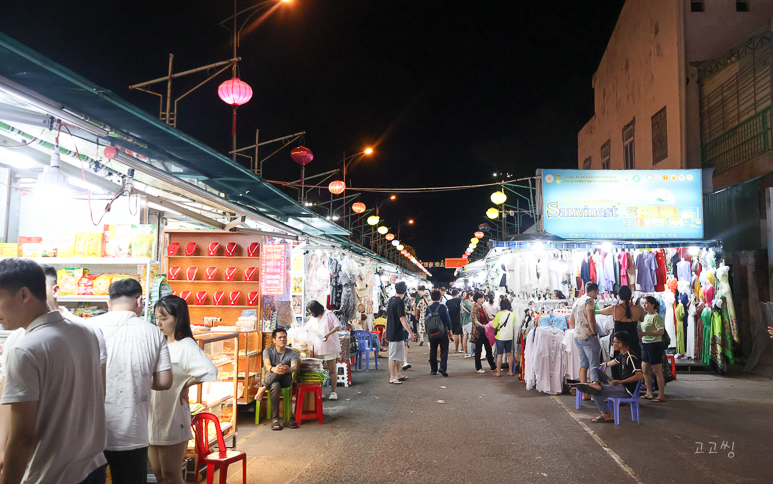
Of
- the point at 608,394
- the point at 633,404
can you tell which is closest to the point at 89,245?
the point at 608,394

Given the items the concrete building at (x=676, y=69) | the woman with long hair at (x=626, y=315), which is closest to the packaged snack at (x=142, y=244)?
the woman with long hair at (x=626, y=315)

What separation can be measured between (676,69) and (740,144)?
10.6 feet

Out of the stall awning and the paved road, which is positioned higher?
the stall awning

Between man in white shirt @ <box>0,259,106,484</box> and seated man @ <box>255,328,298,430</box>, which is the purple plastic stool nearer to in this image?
seated man @ <box>255,328,298,430</box>

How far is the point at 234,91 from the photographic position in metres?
9.99

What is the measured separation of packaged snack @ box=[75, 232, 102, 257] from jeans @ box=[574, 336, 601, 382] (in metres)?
7.45

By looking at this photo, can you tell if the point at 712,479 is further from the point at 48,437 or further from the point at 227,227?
the point at 227,227

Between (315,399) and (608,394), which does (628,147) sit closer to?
(608,394)

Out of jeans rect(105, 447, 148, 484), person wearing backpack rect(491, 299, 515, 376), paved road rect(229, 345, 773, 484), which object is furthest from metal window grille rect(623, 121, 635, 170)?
jeans rect(105, 447, 148, 484)

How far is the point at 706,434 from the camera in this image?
6789 millimetres

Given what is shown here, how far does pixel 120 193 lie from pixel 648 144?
16.3 m

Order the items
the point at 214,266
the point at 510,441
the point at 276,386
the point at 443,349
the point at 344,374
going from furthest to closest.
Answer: the point at 443,349 < the point at 344,374 < the point at 214,266 < the point at 276,386 < the point at 510,441

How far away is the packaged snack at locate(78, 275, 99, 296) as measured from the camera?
5.55 metres

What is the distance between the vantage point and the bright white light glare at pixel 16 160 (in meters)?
5.80
